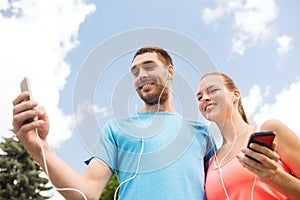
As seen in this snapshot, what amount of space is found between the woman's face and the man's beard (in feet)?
0.76

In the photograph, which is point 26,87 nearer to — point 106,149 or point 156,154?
point 106,149

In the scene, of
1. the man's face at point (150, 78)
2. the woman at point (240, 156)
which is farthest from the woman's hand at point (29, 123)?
the woman at point (240, 156)

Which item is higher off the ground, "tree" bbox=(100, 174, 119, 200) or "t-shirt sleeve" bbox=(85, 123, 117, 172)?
"tree" bbox=(100, 174, 119, 200)

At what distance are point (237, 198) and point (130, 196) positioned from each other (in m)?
0.55

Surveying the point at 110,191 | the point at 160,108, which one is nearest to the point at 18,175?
the point at 110,191

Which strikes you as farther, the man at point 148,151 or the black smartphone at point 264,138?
the man at point 148,151

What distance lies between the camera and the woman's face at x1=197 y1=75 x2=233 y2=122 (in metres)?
2.53

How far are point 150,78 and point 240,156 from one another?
767 millimetres

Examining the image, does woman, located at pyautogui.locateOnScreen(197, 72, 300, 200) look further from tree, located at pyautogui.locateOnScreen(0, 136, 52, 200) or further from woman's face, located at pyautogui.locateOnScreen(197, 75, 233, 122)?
tree, located at pyautogui.locateOnScreen(0, 136, 52, 200)

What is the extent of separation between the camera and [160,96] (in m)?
2.42

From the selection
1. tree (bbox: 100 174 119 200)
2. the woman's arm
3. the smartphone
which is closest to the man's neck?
the woman's arm

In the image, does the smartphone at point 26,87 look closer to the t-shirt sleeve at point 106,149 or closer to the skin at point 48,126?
the skin at point 48,126

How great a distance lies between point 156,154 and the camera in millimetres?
2145

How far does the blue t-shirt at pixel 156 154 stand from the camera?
2.08 m
